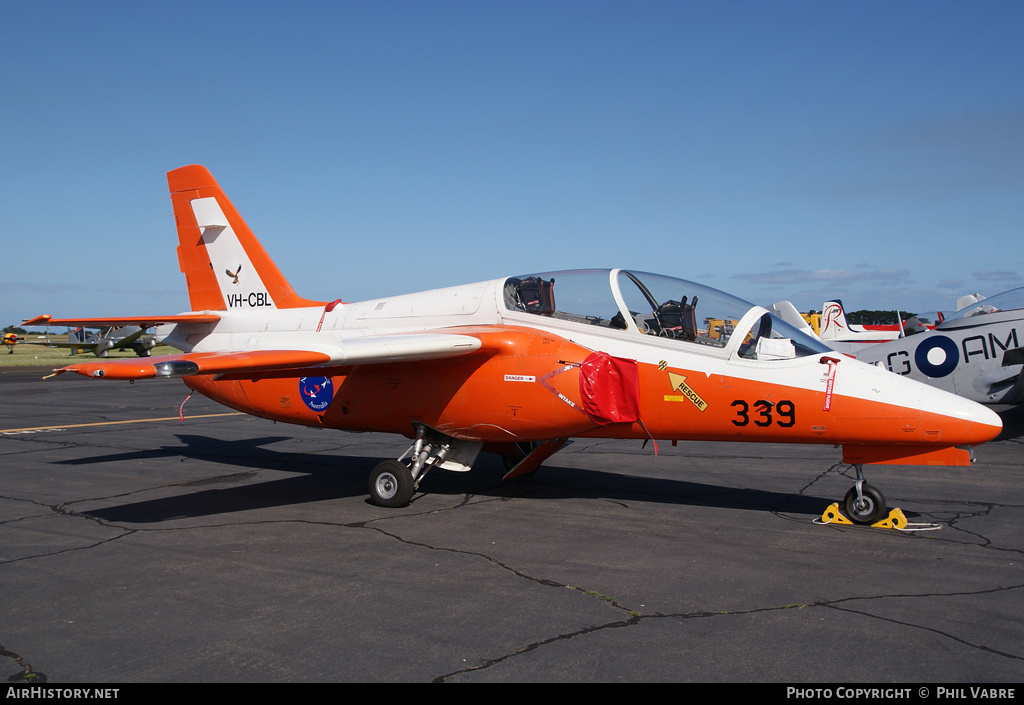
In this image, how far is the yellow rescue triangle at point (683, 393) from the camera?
7.52 m

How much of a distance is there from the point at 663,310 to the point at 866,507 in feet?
9.33

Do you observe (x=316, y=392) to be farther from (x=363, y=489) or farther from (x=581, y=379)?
(x=581, y=379)

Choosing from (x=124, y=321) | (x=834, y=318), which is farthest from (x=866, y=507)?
(x=834, y=318)

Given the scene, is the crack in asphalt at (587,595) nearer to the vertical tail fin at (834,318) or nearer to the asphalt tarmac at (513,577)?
the asphalt tarmac at (513,577)

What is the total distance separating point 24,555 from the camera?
6613mm

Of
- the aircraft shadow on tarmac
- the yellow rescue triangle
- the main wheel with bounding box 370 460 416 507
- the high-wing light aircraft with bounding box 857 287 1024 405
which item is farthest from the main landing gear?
the high-wing light aircraft with bounding box 857 287 1024 405

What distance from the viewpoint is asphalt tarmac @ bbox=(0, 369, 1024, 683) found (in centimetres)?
432

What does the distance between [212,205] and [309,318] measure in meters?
2.94

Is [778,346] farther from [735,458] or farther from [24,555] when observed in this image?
[24,555]

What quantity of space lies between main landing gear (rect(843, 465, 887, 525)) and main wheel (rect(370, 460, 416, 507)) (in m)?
4.73

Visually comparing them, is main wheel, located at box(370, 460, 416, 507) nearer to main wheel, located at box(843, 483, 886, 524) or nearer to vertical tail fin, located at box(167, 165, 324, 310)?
vertical tail fin, located at box(167, 165, 324, 310)

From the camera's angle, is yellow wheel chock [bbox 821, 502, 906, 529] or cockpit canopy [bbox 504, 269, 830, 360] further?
cockpit canopy [bbox 504, 269, 830, 360]

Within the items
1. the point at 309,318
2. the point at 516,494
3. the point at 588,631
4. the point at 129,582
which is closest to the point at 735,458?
the point at 516,494

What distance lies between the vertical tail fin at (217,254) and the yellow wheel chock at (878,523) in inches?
306
